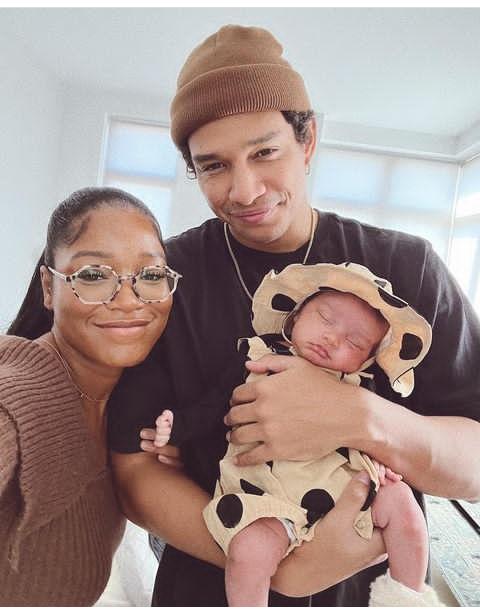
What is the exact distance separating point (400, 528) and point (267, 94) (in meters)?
0.89

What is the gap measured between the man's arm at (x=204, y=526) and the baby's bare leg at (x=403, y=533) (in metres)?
0.03

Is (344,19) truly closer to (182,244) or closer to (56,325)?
(182,244)

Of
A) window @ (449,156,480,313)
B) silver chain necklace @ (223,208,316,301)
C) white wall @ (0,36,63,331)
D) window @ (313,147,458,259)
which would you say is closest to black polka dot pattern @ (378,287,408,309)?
silver chain necklace @ (223,208,316,301)

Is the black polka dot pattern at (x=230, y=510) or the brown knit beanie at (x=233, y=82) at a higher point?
the brown knit beanie at (x=233, y=82)

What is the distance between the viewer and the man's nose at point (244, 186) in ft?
3.40

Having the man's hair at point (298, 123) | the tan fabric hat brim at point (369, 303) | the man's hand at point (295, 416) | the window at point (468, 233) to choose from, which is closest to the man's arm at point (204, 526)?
the man's hand at point (295, 416)

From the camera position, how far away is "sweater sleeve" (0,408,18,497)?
827 mm

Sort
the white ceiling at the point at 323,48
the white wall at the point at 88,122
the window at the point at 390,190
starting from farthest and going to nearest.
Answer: the window at the point at 390,190, the white wall at the point at 88,122, the white ceiling at the point at 323,48

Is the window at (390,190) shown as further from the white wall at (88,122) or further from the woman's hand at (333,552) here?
the woman's hand at (333,552)

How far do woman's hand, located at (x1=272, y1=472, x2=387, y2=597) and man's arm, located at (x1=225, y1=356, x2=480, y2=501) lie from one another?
9 centimetres

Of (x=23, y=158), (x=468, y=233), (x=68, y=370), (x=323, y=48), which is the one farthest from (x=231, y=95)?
(x=468, y=233)

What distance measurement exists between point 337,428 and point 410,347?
0.21 m

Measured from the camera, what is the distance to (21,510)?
0.89 metres

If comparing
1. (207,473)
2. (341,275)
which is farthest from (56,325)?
(341,275)
